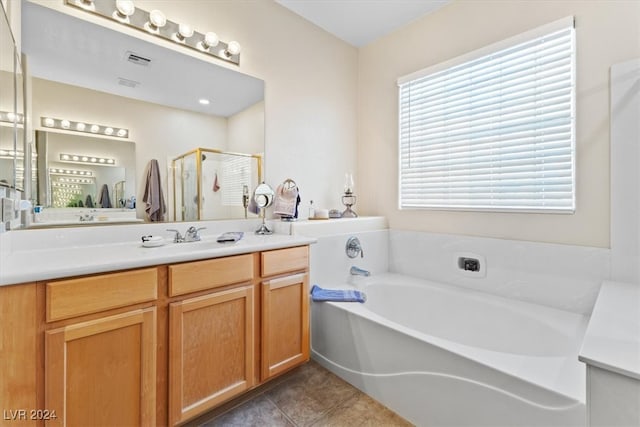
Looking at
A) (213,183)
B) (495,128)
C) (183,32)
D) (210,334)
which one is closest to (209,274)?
(210,334)

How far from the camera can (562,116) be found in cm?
171

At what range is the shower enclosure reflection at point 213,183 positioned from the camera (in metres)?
1.78

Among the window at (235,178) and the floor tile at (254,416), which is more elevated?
the window at (235,178)

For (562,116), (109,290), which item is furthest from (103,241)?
(562,116)

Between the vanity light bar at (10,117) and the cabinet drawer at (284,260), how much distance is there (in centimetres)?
114

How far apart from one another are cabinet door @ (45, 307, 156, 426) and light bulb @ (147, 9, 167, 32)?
5.27ft

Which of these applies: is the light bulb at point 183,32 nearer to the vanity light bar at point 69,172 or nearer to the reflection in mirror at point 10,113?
the reflection in mirror at point 10,113

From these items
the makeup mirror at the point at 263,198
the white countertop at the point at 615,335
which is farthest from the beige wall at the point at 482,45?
the makeup mirror at the point at 263,198

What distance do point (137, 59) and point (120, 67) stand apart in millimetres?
110

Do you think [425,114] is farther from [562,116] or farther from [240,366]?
[240,366]

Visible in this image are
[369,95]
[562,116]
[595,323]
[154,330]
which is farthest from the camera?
[369,95]

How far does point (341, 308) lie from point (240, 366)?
67cm

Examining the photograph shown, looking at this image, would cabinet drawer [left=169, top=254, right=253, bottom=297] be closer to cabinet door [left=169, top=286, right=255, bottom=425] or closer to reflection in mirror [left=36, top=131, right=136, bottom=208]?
cabinet door [left=169, top=286, right=255, bottom=425]

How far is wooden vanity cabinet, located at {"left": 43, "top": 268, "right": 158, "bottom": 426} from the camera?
96 cm
